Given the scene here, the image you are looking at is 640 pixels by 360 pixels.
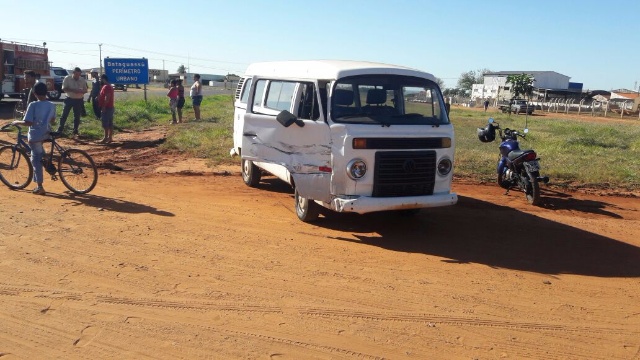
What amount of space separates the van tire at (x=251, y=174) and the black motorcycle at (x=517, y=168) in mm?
4473

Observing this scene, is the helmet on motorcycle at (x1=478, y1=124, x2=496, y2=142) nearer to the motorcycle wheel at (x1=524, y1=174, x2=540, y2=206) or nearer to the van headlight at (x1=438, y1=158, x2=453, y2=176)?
the motorcycle wheel at (x1=524, y1=174, x2=540, y2=206)

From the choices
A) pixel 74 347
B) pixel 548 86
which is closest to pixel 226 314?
pixel 74 347

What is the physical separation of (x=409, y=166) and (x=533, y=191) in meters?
3.26

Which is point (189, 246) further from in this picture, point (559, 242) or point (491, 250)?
point (559, 242)

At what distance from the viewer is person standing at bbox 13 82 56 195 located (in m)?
8.97

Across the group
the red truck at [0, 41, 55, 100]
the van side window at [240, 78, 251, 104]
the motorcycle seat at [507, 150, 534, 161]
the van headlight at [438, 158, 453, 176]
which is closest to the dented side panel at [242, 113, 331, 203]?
the van headlight at [438, 158, 453, 176]

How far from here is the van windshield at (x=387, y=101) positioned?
24.7 feet

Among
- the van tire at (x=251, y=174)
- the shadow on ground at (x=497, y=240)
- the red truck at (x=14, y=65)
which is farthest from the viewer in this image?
the red truck at (x=14, y=65)

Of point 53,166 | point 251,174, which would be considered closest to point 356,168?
point 251,174

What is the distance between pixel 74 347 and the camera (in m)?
4.31

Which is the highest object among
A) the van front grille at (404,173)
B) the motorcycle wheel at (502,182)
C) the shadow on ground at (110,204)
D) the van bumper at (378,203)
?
the van front grille at (404,173)

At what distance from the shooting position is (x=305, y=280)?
5836 millimetres

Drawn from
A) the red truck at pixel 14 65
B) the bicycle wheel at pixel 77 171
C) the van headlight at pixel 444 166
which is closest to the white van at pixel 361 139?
the van headlight at pixel 444 166

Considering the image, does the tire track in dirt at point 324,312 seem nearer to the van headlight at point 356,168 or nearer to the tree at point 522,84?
the van headlight at point 356,168
